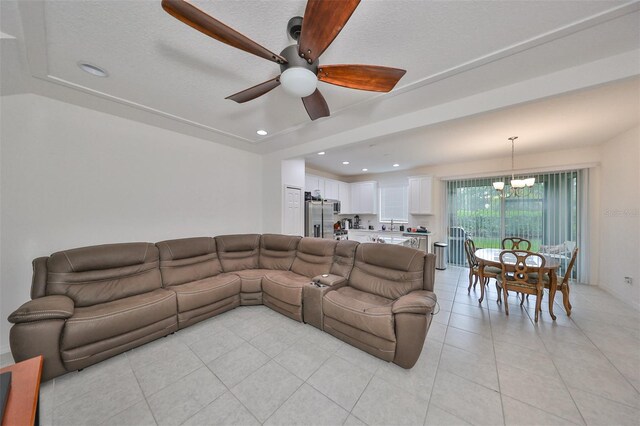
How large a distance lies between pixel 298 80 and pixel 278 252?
2.88 meters

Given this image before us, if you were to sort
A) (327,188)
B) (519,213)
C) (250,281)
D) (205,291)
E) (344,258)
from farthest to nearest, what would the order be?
(327,188) → (519,213) → (250,281) → (344,258) → (205,291)

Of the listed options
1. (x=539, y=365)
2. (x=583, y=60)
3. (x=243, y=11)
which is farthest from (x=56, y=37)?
(x=539, y=365)

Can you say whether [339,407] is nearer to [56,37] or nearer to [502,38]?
[502,38]

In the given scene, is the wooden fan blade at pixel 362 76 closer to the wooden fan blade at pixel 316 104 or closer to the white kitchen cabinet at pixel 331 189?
the wooden fan blade at pixel 316 104

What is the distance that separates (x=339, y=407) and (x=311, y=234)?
11.3ft

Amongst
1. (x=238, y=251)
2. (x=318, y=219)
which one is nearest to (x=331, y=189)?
(x=318, y=219)

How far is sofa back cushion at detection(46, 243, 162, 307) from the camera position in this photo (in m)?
2.18

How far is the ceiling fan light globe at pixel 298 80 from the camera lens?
1360mm

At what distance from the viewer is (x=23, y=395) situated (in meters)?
1.11

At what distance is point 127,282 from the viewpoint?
99.0 inches

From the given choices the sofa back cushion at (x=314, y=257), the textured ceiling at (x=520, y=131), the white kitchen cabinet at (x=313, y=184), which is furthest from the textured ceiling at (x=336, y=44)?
the white kitchen cabinet at (x=313, y=184)

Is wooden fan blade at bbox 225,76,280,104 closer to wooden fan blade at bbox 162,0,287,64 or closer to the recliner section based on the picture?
wooden fan blade at bbox 162,0,287,64

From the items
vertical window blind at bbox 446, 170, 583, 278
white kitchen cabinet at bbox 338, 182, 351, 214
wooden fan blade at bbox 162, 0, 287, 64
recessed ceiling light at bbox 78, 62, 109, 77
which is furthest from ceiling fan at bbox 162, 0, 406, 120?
white kitchen cabinet at bbox 338, 182, 351, 214

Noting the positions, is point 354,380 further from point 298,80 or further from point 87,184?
point 87,184
